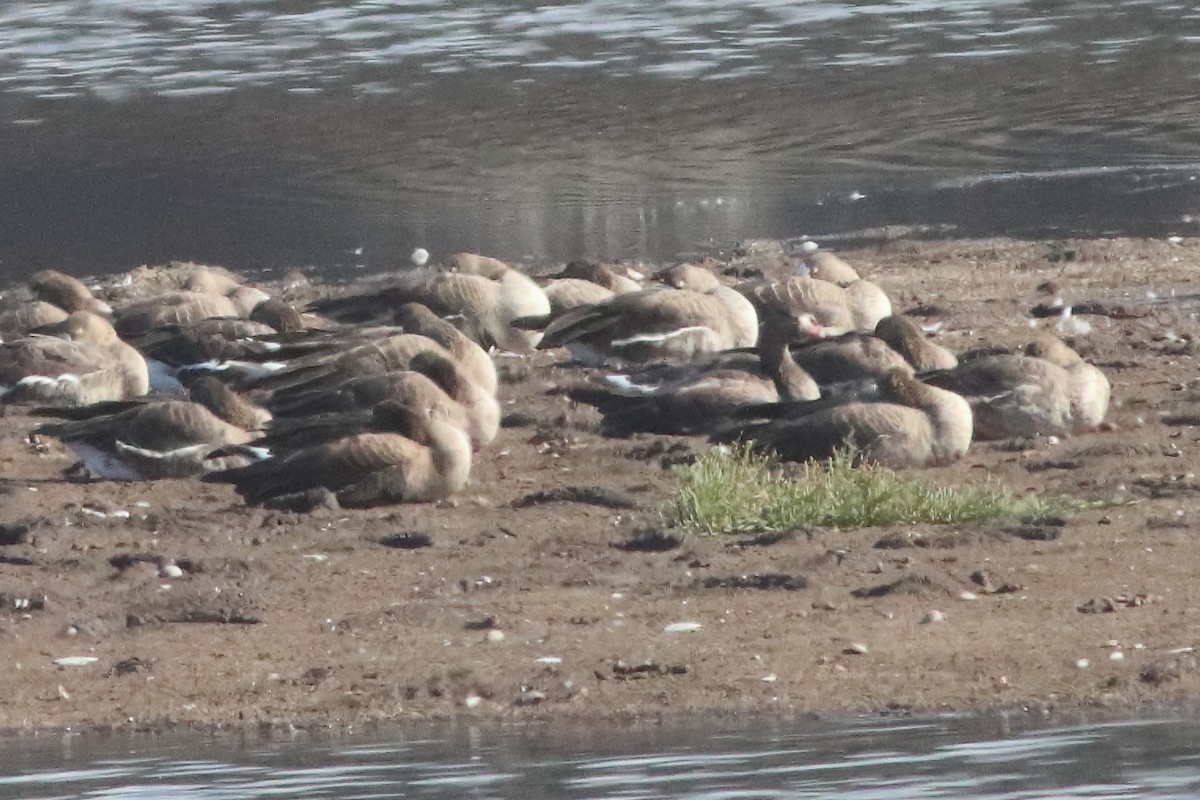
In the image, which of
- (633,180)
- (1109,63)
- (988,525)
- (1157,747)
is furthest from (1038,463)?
(1109,63)

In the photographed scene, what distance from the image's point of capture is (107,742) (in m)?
7.06

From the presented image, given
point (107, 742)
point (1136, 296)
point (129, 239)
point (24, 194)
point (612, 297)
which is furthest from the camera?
point (24, 194)

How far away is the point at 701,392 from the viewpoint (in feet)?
37.0

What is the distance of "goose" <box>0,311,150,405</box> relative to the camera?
1232 cm

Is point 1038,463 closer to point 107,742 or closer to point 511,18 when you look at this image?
point 107,742

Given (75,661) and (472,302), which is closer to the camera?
(75,661)

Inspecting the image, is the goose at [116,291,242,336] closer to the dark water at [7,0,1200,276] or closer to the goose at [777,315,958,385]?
the dark water at [7,0,1200,276]

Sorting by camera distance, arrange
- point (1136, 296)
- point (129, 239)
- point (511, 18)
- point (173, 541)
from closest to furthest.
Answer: point (173, 541) < point (1136, 296) < point (129, 239) < point (511, 18)

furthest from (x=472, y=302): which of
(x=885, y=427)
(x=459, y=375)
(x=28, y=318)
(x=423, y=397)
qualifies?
(x=885, y=427)

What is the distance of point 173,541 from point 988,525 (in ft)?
10.1

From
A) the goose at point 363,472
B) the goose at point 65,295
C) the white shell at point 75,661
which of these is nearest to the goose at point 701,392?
the goose at point 363,472

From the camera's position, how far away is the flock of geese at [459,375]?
33.7 ft

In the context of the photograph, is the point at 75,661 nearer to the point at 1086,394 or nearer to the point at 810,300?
the point at 1086,394

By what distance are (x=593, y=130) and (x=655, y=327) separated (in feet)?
34.1
